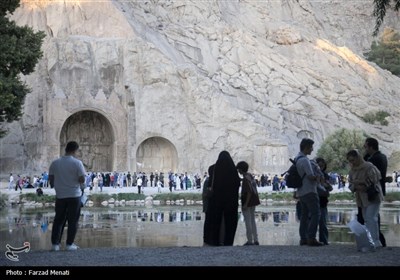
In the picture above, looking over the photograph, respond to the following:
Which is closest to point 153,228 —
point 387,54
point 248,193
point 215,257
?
point 248,193

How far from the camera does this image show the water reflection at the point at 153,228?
1786 cm

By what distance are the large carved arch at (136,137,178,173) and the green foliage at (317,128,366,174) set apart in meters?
11.3

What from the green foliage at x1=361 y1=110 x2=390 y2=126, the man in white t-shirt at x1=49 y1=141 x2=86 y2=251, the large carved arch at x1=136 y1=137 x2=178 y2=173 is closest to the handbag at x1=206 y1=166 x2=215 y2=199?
the man in white t-shirt at x1=49 y1=141 x2=86 y2=251

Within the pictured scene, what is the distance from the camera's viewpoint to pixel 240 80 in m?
63.3

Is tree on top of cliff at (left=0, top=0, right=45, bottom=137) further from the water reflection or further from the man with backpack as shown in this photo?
the man with backpack

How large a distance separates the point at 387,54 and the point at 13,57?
2571 inches

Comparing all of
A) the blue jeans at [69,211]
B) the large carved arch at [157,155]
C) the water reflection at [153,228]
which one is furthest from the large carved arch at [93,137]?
the blue jeans at [69,211]

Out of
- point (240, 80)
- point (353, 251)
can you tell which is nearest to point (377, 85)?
point (240, 80)

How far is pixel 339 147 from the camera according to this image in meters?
54.5

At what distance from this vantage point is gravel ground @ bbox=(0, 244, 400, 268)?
10109 mm

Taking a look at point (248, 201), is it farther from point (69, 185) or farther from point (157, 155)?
point (157, 155)

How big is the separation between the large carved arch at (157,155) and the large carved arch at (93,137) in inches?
96.2

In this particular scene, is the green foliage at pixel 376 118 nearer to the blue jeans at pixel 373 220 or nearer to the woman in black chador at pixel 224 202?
the woman in black chador at pixel 224 202

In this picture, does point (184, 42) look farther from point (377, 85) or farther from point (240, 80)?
point (377, 85)
